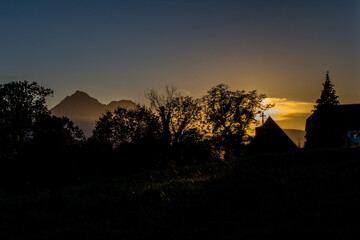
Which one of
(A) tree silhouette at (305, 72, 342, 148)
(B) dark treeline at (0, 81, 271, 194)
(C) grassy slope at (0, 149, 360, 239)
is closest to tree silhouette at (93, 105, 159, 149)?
(B) dark treeline at (0, 81, 271, 194)

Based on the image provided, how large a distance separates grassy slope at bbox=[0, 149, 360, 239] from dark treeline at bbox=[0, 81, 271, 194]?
2851 cm

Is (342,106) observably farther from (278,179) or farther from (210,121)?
(278,179)

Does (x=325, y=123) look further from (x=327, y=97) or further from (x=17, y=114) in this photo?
(x=17, y=114)

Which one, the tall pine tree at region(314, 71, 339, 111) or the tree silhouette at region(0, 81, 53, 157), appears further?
the tall pine tree at region(314, 71, 339, 111)

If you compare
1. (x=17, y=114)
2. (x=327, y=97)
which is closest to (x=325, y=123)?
(x=327, y=97)

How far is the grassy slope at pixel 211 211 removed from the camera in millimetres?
6285

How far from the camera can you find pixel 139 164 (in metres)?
41.8

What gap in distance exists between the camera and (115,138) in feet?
146

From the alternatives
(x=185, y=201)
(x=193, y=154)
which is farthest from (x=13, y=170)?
(x=185, y=201)

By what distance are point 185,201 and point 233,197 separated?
1.37 m

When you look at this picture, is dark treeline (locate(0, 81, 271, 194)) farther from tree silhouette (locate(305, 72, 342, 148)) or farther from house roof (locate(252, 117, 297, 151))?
tree silhouette (locate(305, 72, 342, 148))

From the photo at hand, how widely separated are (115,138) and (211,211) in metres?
38.4

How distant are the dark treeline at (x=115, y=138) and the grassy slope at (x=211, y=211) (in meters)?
28.5

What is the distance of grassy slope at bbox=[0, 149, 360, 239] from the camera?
247 inches
